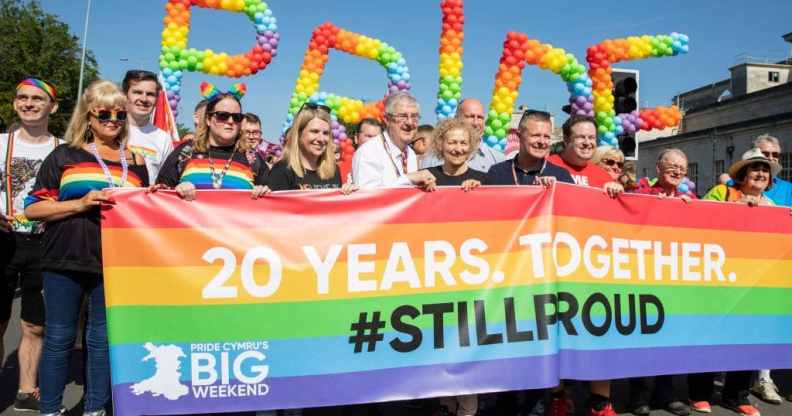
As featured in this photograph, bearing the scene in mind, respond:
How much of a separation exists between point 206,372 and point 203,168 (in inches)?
45.5

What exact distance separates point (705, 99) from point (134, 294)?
246 feet

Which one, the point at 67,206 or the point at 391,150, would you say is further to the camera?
the point at 391,150

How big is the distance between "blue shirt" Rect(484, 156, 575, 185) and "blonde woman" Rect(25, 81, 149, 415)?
2216 millimetres

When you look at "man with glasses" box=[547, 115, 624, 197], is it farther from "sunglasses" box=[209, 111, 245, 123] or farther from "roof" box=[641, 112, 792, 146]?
"roof" box=[641, 112, 792, 146]

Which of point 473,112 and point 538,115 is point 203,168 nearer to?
point 538,115

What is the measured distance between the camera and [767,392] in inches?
183

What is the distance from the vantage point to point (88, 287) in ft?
11.2

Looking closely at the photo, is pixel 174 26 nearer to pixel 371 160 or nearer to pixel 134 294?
pixel 371 160

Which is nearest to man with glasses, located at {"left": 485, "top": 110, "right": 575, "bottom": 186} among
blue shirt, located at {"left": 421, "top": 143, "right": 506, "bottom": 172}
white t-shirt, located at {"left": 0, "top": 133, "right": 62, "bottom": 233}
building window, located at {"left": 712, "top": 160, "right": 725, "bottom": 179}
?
blue shirt, located at {"left": 421, "top": 143, "right": 506, "bottom": 172}

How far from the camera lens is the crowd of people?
3.33 meters

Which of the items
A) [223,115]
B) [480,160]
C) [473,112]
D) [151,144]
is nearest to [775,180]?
[480,160]

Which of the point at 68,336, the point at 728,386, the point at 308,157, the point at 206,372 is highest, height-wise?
the point at 308,157

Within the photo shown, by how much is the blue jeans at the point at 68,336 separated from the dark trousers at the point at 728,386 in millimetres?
3895

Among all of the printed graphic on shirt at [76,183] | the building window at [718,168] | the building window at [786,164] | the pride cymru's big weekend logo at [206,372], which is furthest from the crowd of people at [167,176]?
the building window at [718,168]
